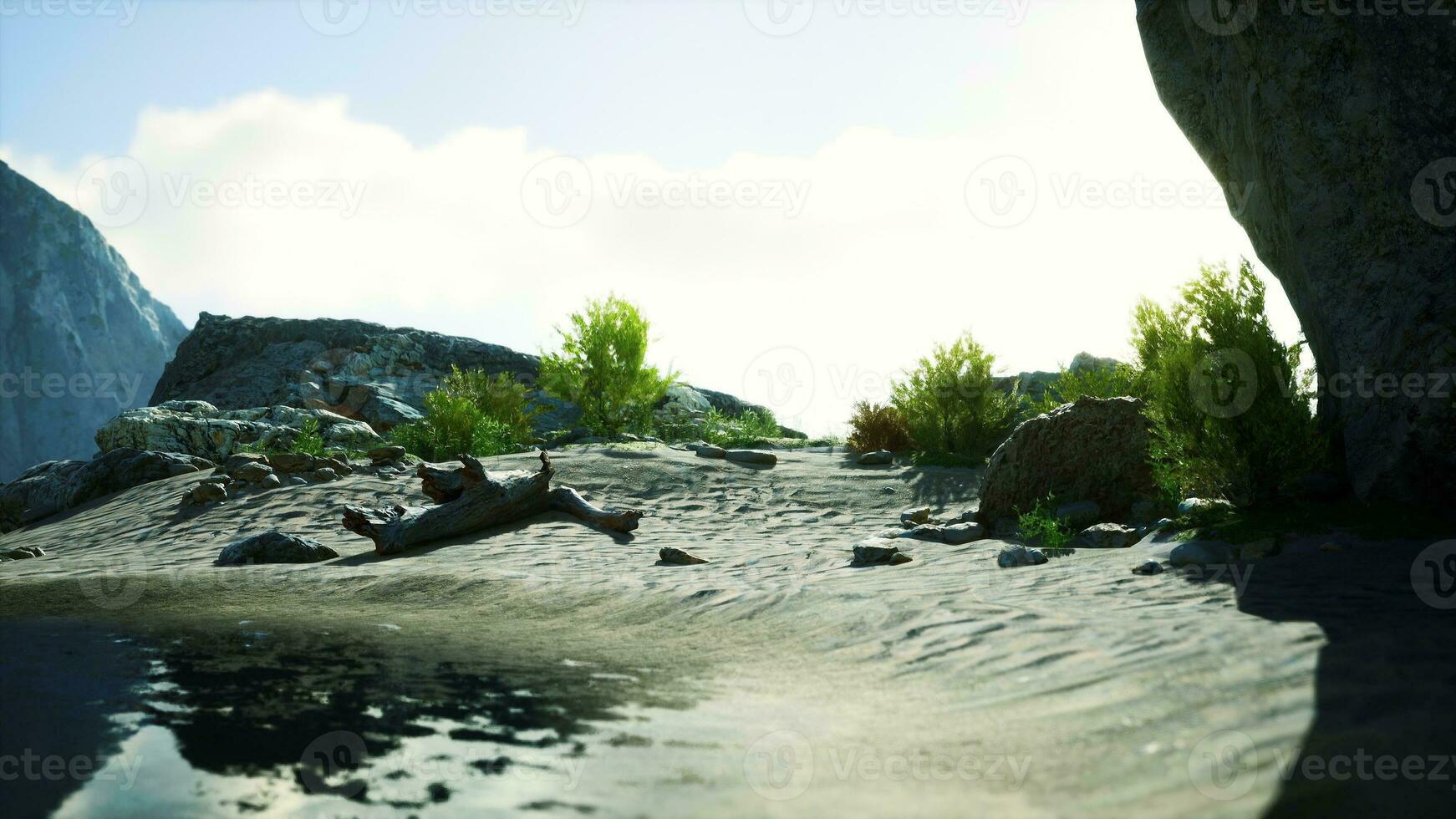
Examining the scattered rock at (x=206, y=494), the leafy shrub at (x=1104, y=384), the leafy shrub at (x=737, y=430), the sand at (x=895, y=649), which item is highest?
the leafy shrub at (x=1104, y=384)

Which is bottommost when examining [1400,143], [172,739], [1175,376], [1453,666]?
[172,739]

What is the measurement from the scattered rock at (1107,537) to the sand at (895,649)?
2.37 feet

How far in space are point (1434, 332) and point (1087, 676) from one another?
4.35 metres

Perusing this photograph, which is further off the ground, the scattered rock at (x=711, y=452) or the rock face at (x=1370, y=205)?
the rock face at (x=1370, y=205)

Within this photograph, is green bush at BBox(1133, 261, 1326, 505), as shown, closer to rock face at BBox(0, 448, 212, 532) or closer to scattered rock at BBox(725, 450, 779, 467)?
scattered rock at BBox(725, 450, 779, 467)

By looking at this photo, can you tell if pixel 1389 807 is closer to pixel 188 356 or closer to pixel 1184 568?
pixel 1184 568

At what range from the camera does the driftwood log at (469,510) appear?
8.67 metres

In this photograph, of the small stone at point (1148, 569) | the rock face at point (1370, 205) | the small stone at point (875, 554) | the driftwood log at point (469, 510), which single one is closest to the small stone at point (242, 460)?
the driftwood log at point (469, 510)

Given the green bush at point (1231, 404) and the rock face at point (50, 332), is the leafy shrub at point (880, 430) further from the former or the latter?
the rock face at point (50, 332)

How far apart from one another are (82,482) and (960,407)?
1293 centimetres

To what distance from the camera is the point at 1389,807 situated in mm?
2457

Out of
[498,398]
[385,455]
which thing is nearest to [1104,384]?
[385,455]

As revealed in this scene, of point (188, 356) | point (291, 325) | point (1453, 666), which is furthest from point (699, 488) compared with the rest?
point (188, 356)

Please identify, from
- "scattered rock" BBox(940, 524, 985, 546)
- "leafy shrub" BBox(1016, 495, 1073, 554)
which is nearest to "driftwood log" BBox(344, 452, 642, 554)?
"scattered rock" BBox(940, 524, 985, 546)
